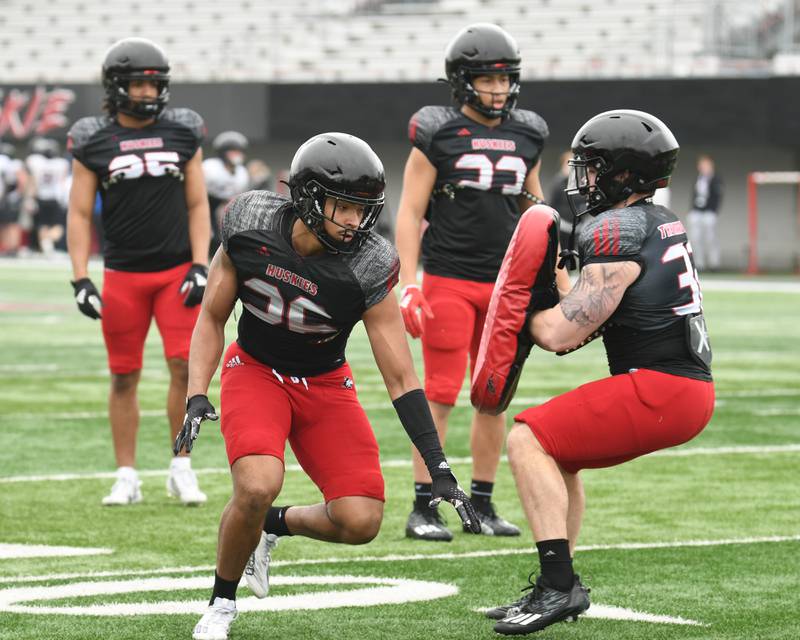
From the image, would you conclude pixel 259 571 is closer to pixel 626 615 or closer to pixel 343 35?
pixel 626 615

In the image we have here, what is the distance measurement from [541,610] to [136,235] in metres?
3.33

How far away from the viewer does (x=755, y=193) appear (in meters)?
26.8

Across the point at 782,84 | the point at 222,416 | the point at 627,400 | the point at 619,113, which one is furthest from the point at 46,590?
the point at 782,84

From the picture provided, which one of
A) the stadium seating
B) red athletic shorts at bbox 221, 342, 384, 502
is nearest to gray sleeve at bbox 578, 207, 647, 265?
red athletic shorts at bbox 221, 342, 384, 502

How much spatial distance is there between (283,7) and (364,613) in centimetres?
2660

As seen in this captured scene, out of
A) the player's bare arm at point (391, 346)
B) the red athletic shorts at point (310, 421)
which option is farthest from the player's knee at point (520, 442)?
the red athletic shorts at point (310, 421)

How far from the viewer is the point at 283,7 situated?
30.5m

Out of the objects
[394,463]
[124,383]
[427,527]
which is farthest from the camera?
[394,463]

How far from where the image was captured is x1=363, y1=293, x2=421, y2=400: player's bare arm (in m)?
4.71

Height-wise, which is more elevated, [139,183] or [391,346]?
[139,183]

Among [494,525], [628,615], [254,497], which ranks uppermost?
[254,497]

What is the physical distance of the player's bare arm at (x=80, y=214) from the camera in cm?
711

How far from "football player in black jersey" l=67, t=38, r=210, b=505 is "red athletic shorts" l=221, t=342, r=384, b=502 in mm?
2211

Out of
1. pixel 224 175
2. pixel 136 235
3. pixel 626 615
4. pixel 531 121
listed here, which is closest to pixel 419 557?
pixel 626 615
